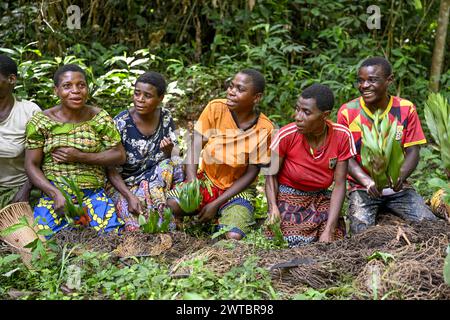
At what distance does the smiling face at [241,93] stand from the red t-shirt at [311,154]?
13.9 inches

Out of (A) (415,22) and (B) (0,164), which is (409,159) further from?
(A) (415,22)

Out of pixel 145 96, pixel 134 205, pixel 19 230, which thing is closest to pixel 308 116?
pixel 145 96

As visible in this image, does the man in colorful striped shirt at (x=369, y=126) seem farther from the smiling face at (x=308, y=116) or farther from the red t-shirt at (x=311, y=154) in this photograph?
the smiling face at (x=308, y=116)

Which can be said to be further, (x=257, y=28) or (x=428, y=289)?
(x=257, y=28)

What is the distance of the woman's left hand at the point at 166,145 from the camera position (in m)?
4.65

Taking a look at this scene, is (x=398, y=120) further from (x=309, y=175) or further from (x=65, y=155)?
(x=65, y=155)

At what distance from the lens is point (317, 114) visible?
4281mm

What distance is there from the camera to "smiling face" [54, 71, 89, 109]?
4336mm

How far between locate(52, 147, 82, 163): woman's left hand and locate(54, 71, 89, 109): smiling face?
0.31 metres

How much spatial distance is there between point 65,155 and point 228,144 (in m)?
1.22

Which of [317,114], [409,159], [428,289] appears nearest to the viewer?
[428,289]

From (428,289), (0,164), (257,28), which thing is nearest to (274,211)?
(428,289)

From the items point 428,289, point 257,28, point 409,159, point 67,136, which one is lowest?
point 428,289
